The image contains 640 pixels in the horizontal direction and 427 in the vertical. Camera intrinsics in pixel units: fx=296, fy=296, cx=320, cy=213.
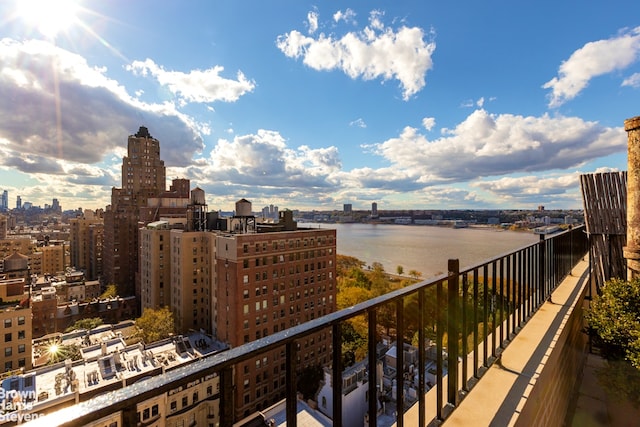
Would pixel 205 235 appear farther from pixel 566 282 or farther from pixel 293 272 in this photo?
pixel 566 282

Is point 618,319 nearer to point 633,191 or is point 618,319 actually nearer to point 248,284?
point 633,191

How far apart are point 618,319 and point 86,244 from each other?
62842 millimetres

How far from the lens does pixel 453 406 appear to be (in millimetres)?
1850

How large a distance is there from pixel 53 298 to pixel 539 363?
113 ft

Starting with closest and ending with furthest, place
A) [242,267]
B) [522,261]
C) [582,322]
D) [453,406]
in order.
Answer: [453,406] → [522,261] → [582,322] → [242,267]

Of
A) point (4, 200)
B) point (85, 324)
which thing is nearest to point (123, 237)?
point (85, 324)

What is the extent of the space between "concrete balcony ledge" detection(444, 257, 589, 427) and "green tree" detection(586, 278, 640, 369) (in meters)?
0.55

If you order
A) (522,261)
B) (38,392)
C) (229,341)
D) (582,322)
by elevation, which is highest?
(522,261)

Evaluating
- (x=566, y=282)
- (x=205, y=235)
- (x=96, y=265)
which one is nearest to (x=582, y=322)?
(x=566, y=282)

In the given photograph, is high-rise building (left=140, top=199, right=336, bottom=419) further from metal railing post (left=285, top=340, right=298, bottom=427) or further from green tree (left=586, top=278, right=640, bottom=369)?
metal railing post (left=285, top=340, right=298, bottom=427)

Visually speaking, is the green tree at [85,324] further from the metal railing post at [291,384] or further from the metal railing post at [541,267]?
the metal railing post at [291,384]

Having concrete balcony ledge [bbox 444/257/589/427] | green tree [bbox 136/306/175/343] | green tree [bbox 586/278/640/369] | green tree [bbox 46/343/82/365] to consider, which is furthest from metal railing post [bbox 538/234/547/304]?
green tree [bbox 136/306/175/343]

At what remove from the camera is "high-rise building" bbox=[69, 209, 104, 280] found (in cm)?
4600

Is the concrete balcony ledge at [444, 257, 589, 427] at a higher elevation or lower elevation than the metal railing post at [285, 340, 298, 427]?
lower
